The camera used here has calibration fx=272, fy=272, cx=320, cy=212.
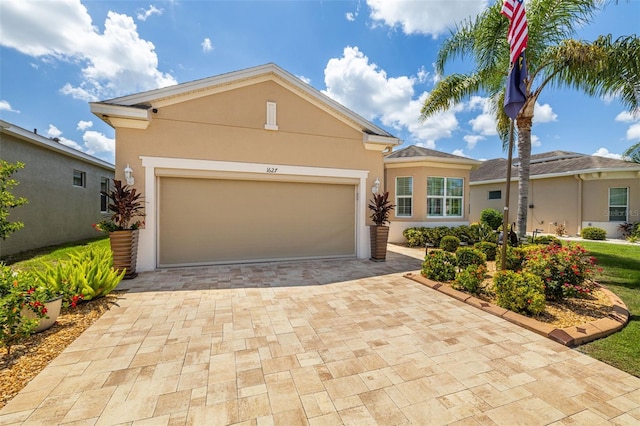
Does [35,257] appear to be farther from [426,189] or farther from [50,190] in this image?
[426,189]

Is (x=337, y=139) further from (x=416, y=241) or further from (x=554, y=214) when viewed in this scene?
(x=554, y=214)

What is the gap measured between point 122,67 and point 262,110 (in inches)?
245

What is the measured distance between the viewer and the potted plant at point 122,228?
265 inches

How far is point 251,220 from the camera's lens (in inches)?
346

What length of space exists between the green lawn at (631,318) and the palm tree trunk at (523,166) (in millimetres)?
2547

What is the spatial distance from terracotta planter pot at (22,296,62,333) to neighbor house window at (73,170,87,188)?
11.8 meters

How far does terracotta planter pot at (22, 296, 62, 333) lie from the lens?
12.8 ft

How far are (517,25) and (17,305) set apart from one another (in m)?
9.79

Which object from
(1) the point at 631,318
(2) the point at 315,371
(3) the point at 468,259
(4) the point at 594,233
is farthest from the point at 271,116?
(4) the point at 594,233

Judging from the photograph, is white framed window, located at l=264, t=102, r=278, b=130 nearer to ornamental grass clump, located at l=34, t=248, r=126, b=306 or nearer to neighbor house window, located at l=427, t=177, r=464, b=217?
ornamental grass clump, located at l=34, t=248, r=126, b=306

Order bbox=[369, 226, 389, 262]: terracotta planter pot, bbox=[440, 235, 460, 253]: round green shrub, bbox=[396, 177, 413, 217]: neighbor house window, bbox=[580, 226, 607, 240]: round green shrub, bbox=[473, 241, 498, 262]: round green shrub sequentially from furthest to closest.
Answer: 1. bbox=[580, 226, 607, 240]: round green shrub
2. bbox=[396, 177, 413, 217]: neighbor house window
3. bbox=[440, 235, 460, 253]: round green shrub
4. bbox=[369, 226, 389, 262]: terracotta planter pot
5. bbox=[473, 241, 498, 262]: round green shrub

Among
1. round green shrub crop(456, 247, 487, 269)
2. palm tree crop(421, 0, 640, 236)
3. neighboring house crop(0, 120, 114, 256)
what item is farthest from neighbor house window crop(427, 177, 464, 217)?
neighboring house crop(0, 120, 114, 256)

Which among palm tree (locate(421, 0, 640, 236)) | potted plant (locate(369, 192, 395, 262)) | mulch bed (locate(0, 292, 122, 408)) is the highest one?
palm tree (locate(421, 0, 640, 236))

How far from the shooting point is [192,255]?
27.0 feet
